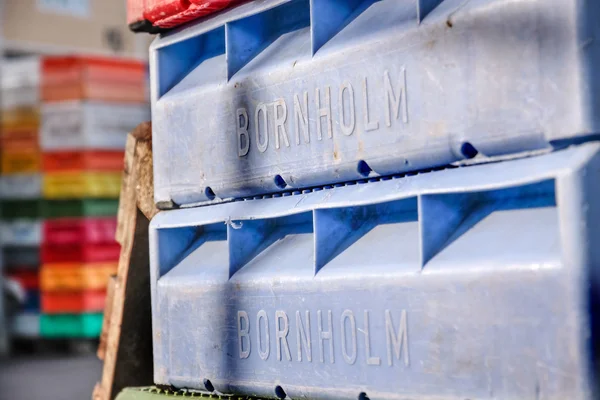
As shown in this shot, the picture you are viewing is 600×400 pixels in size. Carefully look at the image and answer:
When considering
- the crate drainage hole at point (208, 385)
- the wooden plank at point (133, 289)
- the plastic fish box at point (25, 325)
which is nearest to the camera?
the crate drainage hole at point (208, 385)

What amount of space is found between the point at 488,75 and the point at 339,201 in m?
0.36

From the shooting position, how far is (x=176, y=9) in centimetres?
214

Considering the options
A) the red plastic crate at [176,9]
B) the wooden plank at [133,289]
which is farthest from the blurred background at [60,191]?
Answer: the red plastic crate at [176,9]

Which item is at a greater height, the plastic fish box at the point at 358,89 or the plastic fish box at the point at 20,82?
the plastic fish box at the point at 20,82

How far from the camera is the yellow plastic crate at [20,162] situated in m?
8.14

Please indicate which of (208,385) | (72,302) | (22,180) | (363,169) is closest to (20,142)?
(22,180)

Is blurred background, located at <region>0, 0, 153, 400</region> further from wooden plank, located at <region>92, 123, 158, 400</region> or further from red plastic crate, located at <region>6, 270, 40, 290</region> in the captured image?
wooden plank, located at <region>92, 123, 158, 400</region>

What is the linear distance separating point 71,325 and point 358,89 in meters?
6.57

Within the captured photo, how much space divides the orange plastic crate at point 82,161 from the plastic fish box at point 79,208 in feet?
0.88

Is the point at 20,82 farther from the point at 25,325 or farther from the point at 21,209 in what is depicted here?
the point at 25,325

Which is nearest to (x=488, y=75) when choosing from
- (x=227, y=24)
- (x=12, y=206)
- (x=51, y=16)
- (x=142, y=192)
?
(x=227, y=24)

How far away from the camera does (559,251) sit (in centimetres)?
139

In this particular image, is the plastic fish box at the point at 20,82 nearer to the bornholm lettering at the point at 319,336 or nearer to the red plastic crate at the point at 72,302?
the red plastic crate at the point at 72,302

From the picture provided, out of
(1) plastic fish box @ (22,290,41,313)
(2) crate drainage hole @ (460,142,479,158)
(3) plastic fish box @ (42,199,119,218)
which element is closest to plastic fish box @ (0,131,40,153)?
(3) plastic fish box @ (42,199,119,218)
